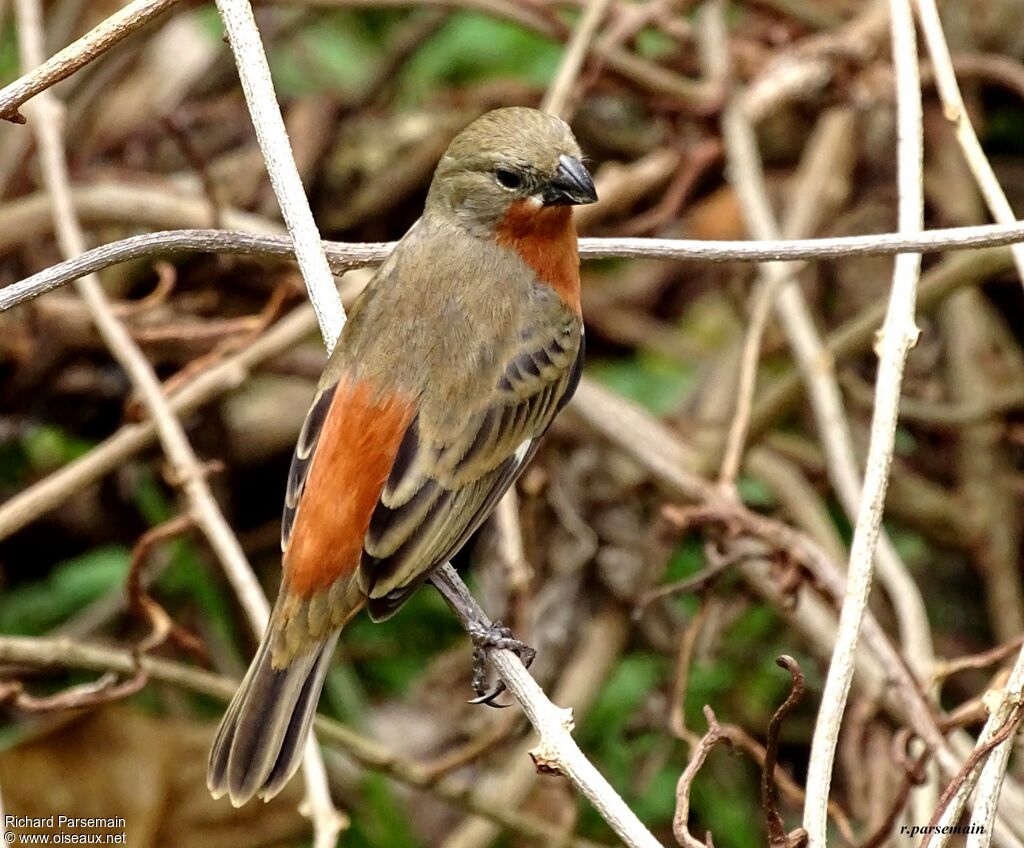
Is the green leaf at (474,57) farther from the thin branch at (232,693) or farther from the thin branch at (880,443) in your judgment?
the thin branch at (880,443)

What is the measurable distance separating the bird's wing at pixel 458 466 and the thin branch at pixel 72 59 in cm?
118

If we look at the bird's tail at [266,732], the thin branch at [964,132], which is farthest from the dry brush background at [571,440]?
the thin branch at [964,132]

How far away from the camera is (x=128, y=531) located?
587cm

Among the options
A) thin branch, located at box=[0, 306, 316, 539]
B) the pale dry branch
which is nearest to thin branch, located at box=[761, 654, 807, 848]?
the pale dry branch

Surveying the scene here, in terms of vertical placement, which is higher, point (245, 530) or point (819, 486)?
point (819, 486)

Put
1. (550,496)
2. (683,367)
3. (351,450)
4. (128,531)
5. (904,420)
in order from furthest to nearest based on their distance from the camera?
(683,367) → (128,531) → (904,420) → (550,496) → (351,450)

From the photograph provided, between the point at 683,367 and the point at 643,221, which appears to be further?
the point at 683,367

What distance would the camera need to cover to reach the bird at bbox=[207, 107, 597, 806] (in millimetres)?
3377

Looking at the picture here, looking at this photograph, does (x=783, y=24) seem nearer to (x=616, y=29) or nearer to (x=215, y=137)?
(x=616, y=29)

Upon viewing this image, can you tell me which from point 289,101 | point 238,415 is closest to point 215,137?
point 289,101

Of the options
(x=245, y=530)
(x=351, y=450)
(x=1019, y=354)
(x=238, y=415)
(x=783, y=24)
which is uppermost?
(x=783, y=24)

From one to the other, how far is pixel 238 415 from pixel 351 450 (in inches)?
105

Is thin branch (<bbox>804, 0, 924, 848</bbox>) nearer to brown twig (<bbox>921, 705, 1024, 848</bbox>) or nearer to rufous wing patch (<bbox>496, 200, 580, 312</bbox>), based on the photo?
brown twig (<bbox>921, 705, 1024, 848</bbox>)

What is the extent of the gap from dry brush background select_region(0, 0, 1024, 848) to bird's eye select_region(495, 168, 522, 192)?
2.12 feet
